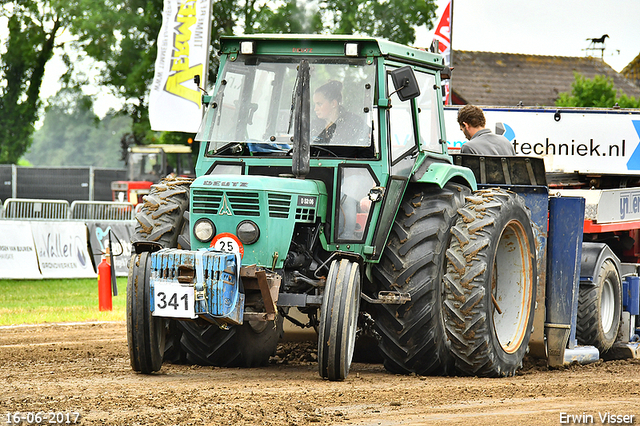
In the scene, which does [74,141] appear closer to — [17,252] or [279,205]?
[17,252]

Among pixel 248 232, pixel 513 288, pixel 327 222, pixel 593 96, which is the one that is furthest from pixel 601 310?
pixel 593 96

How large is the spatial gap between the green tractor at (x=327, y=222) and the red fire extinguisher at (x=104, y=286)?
5.88m

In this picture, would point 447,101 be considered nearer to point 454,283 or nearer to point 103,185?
point 454,283

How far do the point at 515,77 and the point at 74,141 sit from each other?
93472 mm

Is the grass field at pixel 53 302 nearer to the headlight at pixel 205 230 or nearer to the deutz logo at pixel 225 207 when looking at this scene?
the headlight at pixel 205 230

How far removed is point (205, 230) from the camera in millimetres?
6531

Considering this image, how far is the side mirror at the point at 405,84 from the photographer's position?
6660mm

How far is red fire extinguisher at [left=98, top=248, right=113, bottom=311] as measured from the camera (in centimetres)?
Result: 1315

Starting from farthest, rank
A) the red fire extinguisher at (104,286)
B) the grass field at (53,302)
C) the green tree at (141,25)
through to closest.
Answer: the green tree at (141,25) < the red fire extinguisher at (104,286) < the grass field at (53,302)

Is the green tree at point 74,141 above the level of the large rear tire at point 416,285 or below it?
above

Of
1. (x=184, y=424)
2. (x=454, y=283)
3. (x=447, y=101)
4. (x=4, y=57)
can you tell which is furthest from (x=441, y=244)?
(x=4, y=57)

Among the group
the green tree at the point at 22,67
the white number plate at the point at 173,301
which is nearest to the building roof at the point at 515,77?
the green tree at the point at 22,67

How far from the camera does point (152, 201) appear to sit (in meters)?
7.22

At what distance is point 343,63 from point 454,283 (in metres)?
1.91
